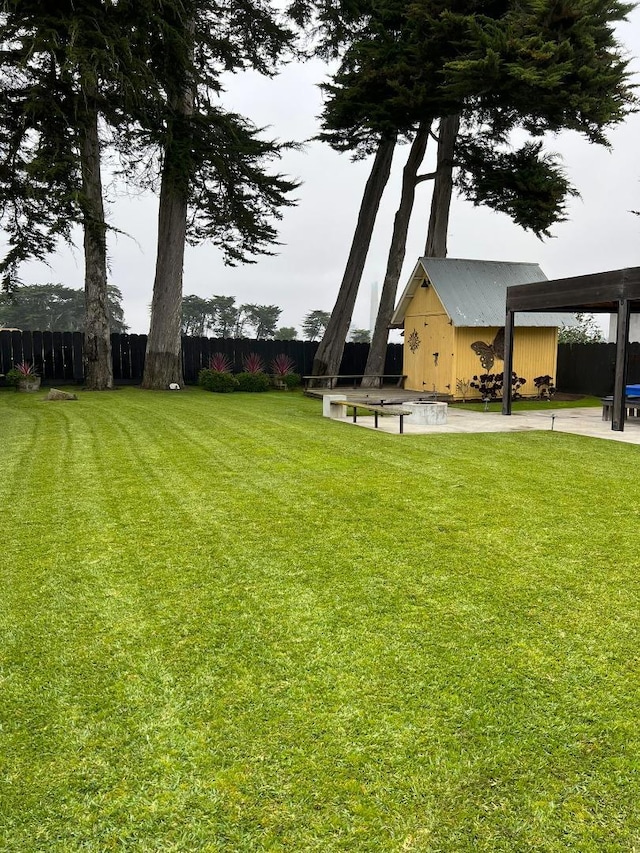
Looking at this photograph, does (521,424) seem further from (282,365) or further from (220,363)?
(220,363)

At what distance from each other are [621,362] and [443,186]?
13.7 m

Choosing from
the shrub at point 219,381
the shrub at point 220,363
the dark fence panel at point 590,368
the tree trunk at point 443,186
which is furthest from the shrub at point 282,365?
the dark fence panel at point 590,368

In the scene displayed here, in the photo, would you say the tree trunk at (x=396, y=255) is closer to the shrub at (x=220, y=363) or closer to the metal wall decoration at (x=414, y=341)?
the metal wall decoration at (x=414, y=341)

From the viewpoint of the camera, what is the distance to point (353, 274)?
2341cm

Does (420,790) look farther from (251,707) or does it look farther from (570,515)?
(570,515)

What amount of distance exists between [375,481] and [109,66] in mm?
14352

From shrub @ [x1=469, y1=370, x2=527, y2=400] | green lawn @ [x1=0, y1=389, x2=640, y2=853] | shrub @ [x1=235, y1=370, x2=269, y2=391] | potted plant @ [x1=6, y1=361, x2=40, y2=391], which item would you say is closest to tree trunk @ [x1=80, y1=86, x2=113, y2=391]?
potted plant @ [x1=6, y1=361, x2=40, y2=391]

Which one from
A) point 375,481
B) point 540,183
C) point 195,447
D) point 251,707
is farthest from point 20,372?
point 251,707

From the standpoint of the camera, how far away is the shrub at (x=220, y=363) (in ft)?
71.4

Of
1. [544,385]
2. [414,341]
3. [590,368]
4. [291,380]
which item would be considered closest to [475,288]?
[414,341]

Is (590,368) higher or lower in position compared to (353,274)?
lower

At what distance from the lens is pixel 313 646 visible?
10.5ft

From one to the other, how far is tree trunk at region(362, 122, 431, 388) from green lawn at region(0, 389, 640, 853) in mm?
16869

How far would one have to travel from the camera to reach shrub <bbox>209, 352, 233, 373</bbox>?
2177cm
